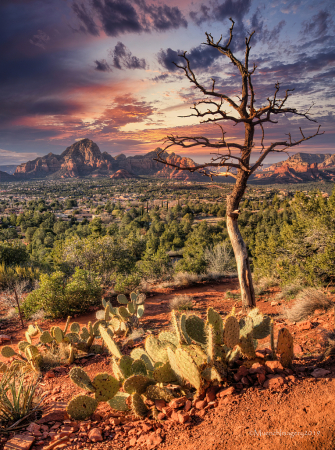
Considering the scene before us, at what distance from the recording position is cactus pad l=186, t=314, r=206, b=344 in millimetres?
3330

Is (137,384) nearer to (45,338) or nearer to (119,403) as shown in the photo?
(119,403)

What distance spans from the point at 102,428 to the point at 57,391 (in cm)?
153

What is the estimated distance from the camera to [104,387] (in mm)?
2955

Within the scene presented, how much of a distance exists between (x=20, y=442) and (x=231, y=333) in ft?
7.76

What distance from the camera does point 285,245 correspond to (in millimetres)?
9766

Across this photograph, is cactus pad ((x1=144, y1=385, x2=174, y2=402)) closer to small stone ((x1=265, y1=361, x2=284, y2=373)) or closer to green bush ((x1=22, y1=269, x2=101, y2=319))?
small stone ((x1=265, y1=361, x2=284, y2=373))

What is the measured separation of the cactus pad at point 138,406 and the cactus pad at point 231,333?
1.10 m

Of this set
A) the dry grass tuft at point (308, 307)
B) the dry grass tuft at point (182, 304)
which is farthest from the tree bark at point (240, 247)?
the dry grass tuft at point (182, 304)

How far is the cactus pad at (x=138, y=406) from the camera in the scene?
2605 millimetres

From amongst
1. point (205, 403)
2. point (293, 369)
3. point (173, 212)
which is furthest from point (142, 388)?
point (173, 212)

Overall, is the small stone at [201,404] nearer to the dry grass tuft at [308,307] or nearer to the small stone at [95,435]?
the small stone at [95,435]

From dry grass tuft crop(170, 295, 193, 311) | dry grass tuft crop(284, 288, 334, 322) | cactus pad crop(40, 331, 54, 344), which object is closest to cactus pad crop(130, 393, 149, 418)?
cactus pad crop(40, 331, 54, 344)

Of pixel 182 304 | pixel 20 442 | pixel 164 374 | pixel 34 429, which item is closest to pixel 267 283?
pixel 182 304

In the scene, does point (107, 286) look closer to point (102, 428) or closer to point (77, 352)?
point (77, 352)
